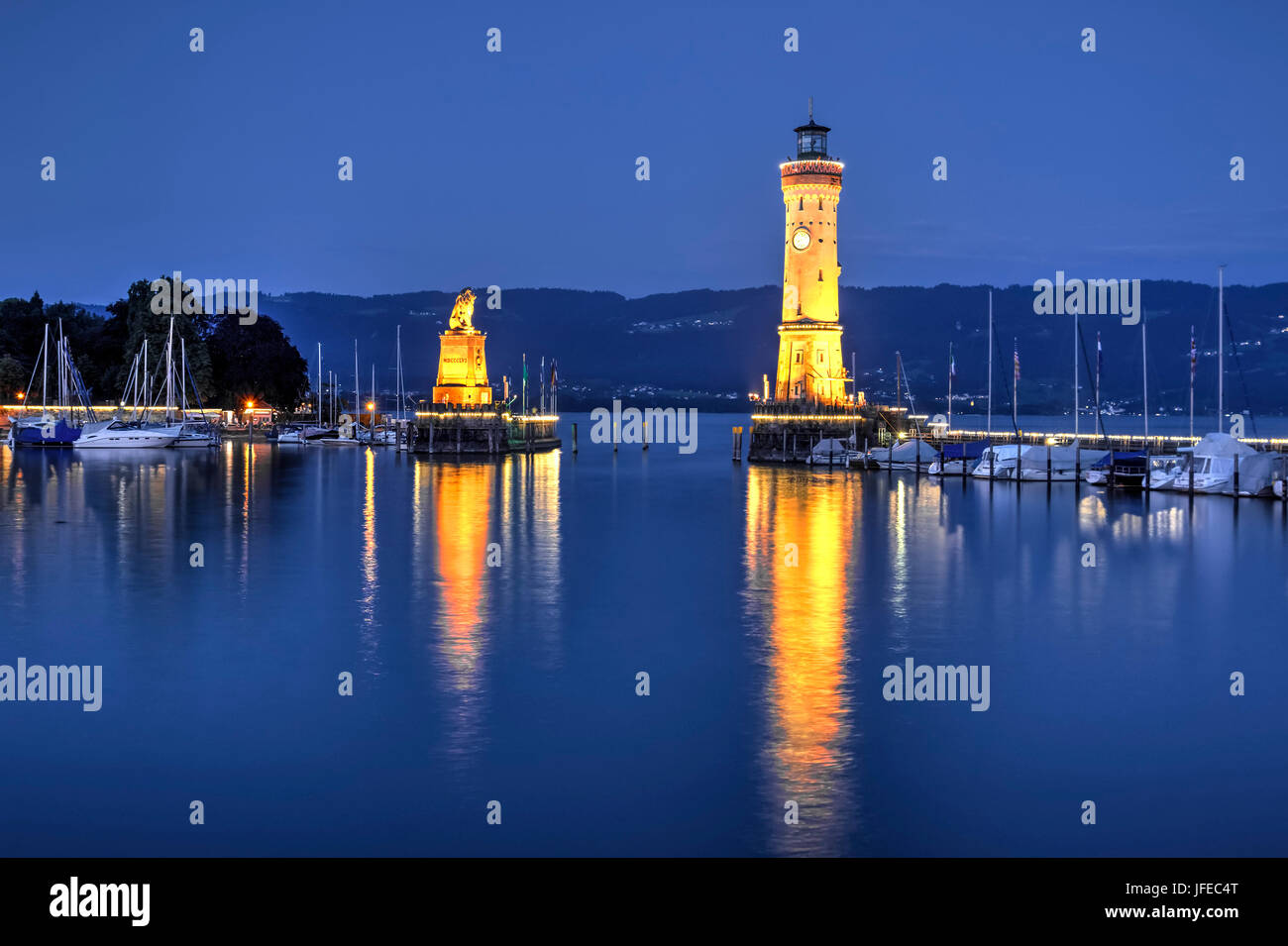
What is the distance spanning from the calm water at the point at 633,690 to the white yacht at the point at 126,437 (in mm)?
65048

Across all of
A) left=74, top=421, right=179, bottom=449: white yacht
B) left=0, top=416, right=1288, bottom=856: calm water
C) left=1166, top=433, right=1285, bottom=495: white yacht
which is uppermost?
left=74, top=421, right=179, bottom=449: white yacht

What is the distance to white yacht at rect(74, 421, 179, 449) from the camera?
114500mm

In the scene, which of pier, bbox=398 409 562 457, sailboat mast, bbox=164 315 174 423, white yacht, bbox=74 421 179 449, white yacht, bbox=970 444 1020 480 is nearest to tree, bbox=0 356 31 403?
sailboat mast, bbox=164 315 174 423

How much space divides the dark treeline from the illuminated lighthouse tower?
220ft

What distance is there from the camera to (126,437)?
11562cm

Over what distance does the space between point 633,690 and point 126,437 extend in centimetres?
10161

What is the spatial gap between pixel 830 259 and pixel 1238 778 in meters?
77.1

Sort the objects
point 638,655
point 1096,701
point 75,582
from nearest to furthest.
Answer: point 1096,701 < point 638,655 < point 75,582

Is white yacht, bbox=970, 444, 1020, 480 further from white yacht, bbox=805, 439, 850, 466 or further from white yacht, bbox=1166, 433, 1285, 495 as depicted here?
white yacht, bbox=805, 439, 850, 466

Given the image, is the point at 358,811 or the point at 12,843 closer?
the point at 12,843

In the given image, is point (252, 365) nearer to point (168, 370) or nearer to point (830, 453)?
point (168, 370)

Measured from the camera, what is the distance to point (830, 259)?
309 ft
